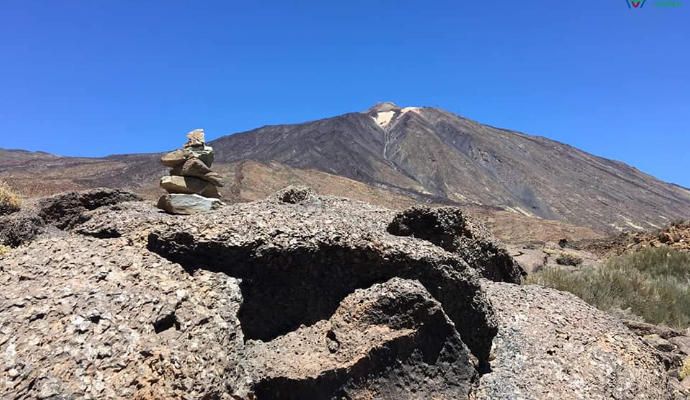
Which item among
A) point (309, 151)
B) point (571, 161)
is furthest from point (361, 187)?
point (571, 161)

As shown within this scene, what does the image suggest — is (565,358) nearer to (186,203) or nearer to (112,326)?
(112,326)

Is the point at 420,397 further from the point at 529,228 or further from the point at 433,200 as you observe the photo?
the point at 433,200

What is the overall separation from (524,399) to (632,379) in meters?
0.99

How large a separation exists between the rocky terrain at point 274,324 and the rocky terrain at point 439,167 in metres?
45.2

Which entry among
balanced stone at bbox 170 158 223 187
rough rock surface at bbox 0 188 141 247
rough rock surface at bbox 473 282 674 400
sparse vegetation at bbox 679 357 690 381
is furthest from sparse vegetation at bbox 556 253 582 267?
rough rock surface at bbox 0 188 141 247

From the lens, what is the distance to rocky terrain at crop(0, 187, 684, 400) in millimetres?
3076

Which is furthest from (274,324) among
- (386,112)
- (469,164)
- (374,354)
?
(386,112)

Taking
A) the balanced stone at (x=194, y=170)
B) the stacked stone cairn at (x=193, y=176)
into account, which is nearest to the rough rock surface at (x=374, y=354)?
the stacked stone cairn at (x=193, y=176)

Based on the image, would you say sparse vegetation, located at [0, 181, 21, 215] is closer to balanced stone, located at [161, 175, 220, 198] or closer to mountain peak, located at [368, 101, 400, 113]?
balanced stone, located at [161, 175, 220, 198]

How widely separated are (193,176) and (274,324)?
506 centimetres

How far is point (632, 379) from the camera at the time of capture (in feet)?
14.4

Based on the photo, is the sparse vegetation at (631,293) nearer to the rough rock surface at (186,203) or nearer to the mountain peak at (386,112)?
the rough rock surface at (186,203)

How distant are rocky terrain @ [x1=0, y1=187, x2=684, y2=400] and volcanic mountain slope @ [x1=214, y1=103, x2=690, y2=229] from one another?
67115 mm

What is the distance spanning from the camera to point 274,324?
13.1ft
